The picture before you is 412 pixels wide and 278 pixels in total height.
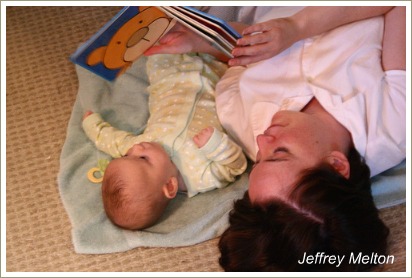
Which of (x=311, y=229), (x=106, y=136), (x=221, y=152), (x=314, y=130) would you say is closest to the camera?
(x=311, y=229)

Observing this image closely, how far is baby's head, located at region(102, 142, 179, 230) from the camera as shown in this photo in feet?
4.08

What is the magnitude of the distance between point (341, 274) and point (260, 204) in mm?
221

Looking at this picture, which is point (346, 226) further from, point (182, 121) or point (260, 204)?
point (182, 121)

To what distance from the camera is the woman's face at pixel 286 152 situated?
44.6 inches

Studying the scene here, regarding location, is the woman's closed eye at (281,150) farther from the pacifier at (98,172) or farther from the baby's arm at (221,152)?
the pacifier at (98,172)

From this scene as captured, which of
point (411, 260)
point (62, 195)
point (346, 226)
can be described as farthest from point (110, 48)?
point (411, 260)

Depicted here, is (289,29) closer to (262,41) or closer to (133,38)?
(262,41)

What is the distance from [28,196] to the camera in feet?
4.63

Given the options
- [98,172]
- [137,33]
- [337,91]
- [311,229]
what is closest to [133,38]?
[137,33]

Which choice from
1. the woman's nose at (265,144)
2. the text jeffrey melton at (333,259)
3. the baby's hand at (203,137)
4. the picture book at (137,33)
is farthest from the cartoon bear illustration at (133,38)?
the text jeffrey melton at (333,259)

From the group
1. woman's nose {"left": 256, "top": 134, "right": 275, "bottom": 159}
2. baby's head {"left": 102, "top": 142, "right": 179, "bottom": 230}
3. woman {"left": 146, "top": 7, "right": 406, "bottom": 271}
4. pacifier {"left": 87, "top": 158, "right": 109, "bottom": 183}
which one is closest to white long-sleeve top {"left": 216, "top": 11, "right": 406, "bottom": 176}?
woman {"left": 146, "top": 7, "right": 406, "bottom": 271}

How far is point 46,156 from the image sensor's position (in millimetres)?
1471

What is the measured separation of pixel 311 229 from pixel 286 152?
0.18 meters

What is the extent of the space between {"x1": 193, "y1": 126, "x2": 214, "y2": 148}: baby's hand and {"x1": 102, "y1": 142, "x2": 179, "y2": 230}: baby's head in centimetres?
9
